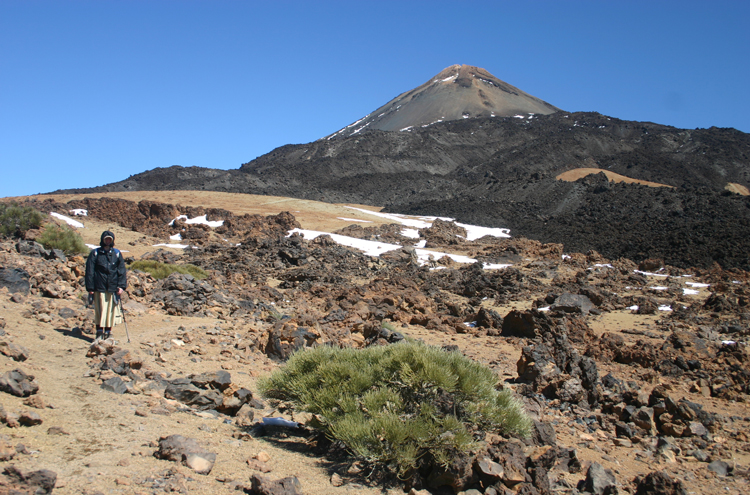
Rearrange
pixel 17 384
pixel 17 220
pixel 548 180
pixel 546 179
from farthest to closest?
pixel 546 179 < pixel 548 180 < pixel 17 220 < pixel 17 384

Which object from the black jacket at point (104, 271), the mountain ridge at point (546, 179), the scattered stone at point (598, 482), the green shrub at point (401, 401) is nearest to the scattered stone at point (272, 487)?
the green shrub at point (401, 401)

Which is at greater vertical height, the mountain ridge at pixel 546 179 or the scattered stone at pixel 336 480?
the mountain ridge at pixel 546 179

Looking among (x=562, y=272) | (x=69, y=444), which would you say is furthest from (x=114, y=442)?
(x=562, y=272)

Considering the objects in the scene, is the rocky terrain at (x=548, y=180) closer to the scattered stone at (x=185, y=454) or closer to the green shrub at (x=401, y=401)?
the green shrub at (x=401, y=401)

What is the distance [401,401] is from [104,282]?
401cm

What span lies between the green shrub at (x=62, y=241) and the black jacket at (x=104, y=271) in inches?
266

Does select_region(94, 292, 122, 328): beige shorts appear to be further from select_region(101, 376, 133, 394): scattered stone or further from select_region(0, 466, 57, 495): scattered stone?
select_region(0, 466, 57, 495): scattered stone

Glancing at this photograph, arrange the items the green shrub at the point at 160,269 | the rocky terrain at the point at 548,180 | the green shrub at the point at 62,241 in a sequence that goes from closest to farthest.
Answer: the green shrub at the point at 160,269, the green shrub at the point at 62,241, the rocky terrain at the point at 548,180

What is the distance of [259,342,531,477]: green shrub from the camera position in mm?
3762

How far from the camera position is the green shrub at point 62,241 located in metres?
11.9

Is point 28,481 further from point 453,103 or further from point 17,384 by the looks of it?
point 453,103

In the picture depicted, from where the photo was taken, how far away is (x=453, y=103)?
107938 millimetres

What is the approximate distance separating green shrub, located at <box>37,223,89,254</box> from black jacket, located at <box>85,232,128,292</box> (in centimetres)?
675

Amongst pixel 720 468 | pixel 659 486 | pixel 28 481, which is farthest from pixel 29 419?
pixel 720 468
